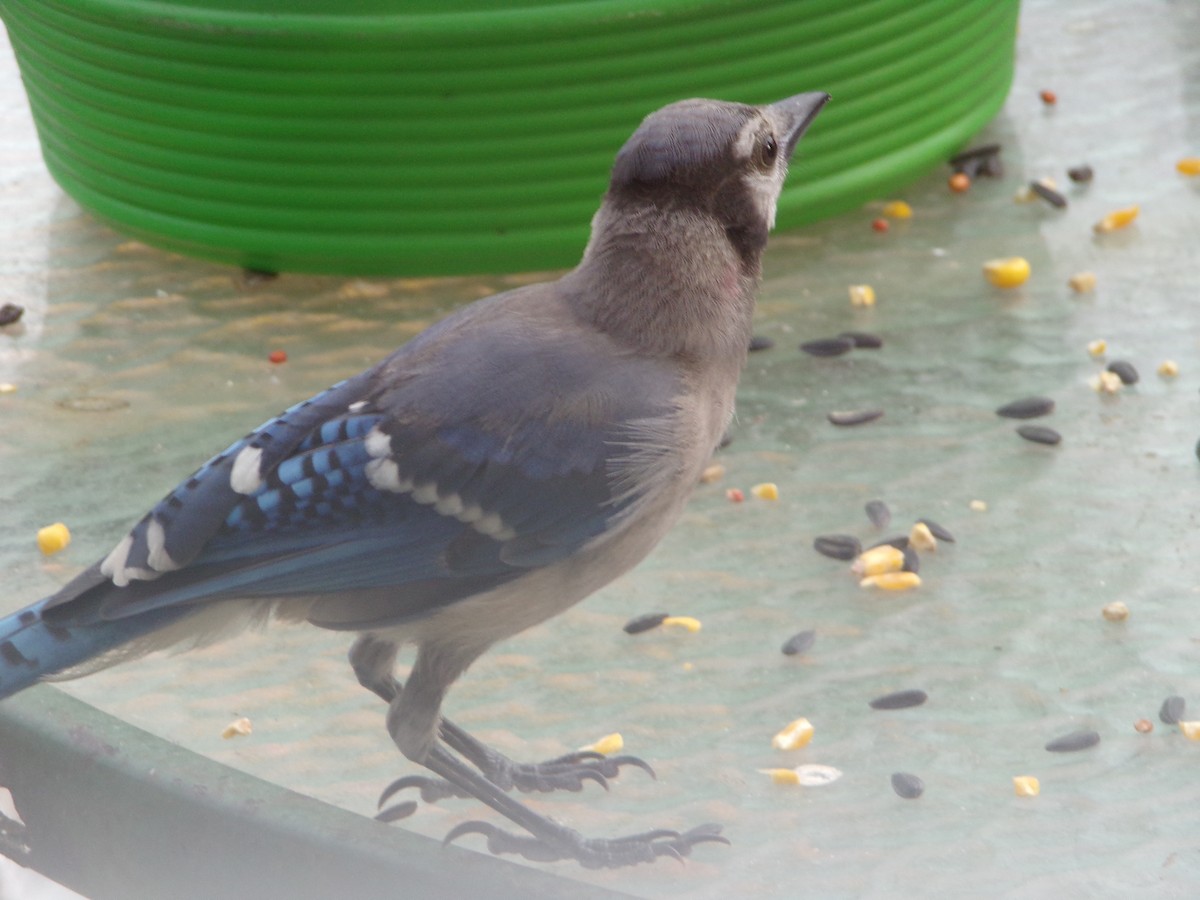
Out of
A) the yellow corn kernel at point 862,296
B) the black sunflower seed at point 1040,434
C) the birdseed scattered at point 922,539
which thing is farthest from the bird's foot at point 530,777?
the yellow corn kernel at point 862,296

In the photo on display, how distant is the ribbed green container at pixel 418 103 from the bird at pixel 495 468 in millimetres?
1200

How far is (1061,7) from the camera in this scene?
560 centimetres

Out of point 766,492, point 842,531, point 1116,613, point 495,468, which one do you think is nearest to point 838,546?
point 842,531

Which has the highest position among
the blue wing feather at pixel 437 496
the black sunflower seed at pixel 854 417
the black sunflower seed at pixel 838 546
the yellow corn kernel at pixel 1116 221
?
the blue wing feather at pixel 437 496

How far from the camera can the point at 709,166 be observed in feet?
7.60

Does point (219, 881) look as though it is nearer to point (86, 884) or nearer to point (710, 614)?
point (86, 884)

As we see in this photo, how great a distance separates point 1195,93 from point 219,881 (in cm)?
383

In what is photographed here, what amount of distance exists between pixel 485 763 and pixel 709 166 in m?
1.08

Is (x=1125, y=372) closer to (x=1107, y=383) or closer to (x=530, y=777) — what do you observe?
(x=1107, y=383)

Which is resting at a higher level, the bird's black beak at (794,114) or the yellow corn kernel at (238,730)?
the bird's black beak at (794,114)

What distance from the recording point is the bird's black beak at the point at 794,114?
254 cm

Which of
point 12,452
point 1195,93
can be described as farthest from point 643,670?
point 1195,93

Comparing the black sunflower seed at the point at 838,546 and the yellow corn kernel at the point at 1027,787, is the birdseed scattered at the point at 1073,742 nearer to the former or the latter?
the yellow corn kernel at the point at 1027,787

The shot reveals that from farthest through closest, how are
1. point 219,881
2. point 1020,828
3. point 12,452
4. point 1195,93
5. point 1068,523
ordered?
point 1195,93 < point 12,452 < point 1068,523 < point 1020,828 < point 219,881
